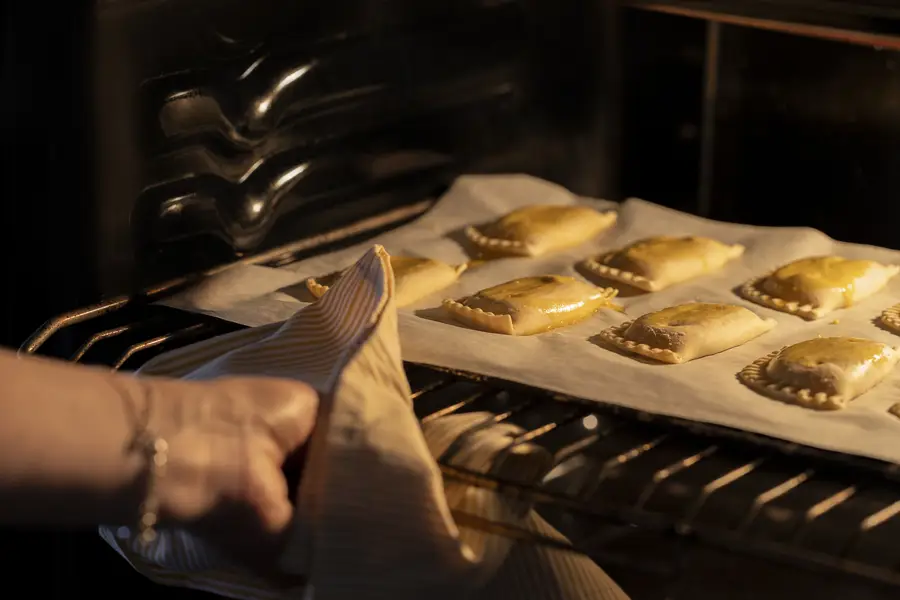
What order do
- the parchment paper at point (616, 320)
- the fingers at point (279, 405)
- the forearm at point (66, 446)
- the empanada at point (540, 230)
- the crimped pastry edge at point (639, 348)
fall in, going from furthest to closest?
the empanada at point (540, 230), the crimped pastry edge at point (639, 348), the parchment paper at point (616, 320), the fingers at point (279, 405), the forearm at point (66, 446)

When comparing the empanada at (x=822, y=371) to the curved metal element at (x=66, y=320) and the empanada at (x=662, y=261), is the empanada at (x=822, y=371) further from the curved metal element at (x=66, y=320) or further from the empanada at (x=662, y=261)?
the curved metal element at (x=66, y=320)

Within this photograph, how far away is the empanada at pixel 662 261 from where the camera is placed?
1.32 metres

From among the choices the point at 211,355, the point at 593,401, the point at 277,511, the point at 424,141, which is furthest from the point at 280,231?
the point at 277,511

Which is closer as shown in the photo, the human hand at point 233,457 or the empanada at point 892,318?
the human hand at point 233,457

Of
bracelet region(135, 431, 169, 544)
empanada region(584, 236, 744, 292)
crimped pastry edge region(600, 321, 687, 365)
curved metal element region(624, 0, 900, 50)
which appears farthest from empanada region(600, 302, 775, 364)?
bracelet region(135, 431, 169, 544)

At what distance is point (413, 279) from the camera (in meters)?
1.29

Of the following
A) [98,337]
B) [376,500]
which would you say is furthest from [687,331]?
[98,337]

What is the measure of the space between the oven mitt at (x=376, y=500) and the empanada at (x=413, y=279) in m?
0.30

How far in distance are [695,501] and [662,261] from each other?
1.73 feet

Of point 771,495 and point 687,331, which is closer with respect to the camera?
point 771,495

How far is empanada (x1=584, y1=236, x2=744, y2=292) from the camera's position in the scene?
1.32m

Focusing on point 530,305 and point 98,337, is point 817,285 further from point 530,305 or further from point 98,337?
point 98,337

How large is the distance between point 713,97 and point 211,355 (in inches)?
36.6

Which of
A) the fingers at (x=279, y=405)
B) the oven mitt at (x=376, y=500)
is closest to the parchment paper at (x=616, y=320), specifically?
the oven mitt at (x=376, y=500)
